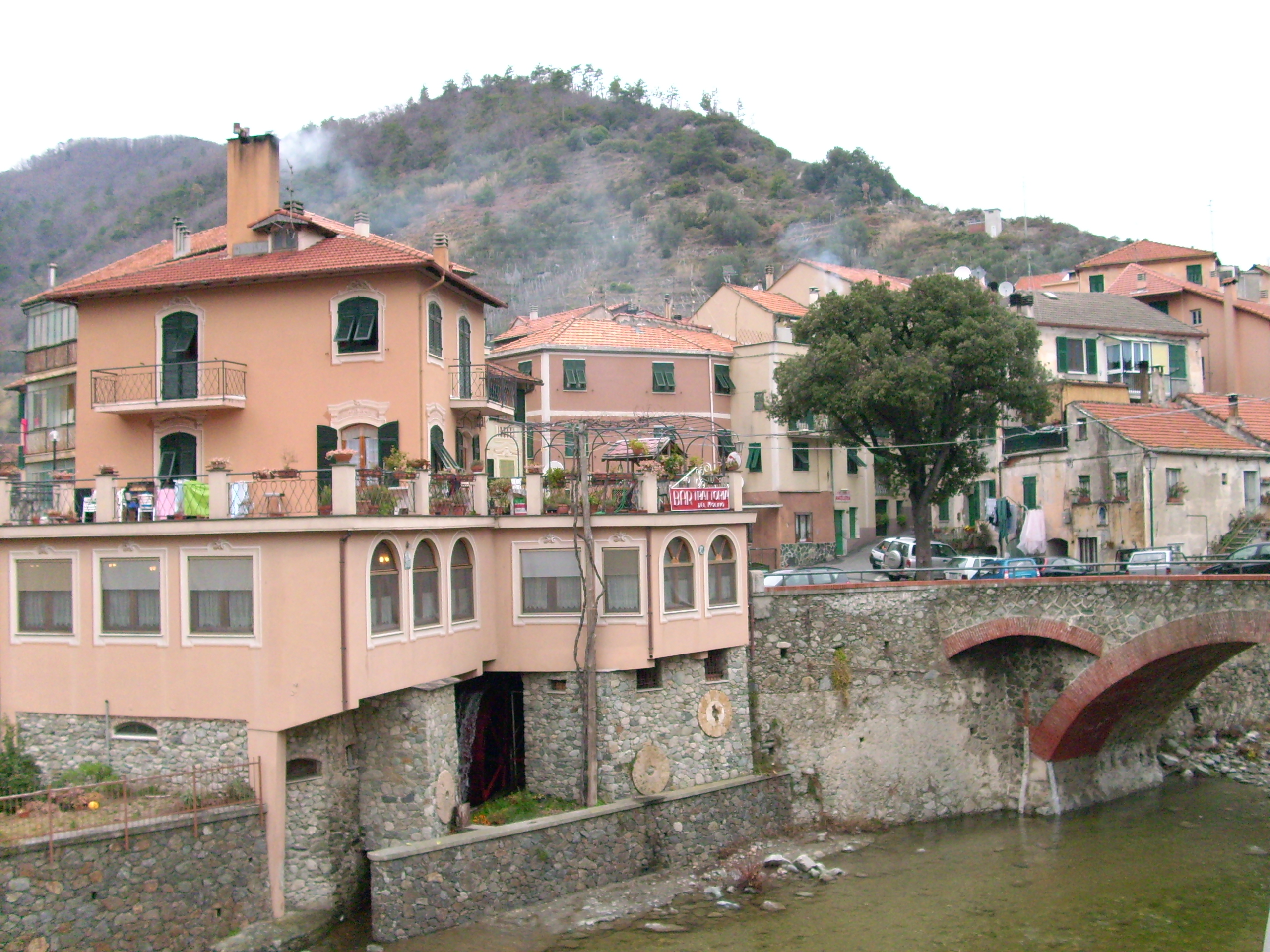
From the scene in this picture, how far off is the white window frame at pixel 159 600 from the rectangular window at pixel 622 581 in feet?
30.7

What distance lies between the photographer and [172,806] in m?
21.1

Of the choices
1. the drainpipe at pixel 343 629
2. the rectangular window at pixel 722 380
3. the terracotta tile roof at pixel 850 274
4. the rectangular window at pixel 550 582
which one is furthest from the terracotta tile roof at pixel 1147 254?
the drainpipe at pixel 343 629

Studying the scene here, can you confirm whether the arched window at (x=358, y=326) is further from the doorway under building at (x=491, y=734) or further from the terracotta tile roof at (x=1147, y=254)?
the terracotta tile roof at (x=1147, y=254)

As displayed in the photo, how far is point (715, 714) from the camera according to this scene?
1095 inches

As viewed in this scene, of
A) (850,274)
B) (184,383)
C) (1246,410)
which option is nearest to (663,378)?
(850,274)

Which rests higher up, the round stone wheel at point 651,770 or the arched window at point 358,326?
the arched window at point 358,326

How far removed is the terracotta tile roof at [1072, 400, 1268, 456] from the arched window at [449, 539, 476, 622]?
24304 millimetres

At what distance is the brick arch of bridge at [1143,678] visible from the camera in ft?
84.5

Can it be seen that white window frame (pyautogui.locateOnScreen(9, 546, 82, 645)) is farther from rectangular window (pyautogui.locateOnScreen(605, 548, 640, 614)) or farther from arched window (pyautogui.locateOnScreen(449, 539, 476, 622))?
rectangular window (pyautogui.locateOnScreen(605, 548, 640, 614))

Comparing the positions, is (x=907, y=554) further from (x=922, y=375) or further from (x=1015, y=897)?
(x=1015, y=897)

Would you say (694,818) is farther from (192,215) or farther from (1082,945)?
(192,215)

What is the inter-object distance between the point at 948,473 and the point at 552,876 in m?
21.7

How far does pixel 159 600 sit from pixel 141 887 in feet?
18.3

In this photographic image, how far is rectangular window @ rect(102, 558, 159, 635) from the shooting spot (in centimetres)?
2275
